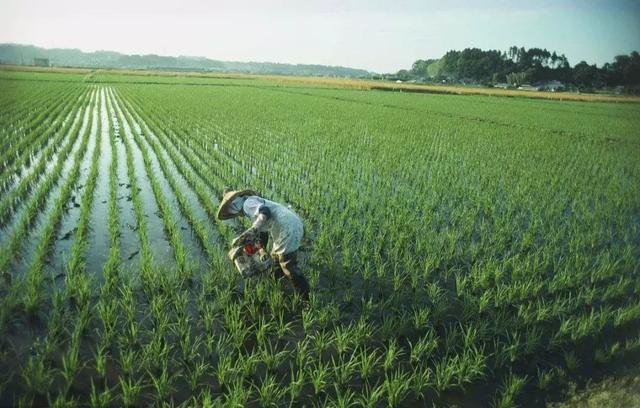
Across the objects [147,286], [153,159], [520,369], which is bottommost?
[520,369]

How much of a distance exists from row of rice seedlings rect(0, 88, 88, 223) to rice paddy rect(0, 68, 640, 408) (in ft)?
0.16

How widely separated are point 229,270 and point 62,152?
20.9ft

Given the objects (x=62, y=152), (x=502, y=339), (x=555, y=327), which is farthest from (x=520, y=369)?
(x=62, y=152)

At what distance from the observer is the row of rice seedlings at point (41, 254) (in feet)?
9.66

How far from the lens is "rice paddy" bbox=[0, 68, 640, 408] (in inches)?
98.7

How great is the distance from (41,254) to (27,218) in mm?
1136

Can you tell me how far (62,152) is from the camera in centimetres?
797

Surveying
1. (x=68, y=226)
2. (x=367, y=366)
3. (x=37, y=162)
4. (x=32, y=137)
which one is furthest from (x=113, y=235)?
(x=32, y=137)

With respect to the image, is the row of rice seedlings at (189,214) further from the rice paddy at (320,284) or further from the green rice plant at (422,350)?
the green rice plant at (422,350)

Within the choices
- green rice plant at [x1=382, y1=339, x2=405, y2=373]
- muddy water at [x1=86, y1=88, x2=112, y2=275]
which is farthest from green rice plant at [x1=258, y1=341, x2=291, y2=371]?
muddy water at [x1=86, y1=88, x2=112, y2=275]

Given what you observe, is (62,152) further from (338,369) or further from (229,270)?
(338,369)

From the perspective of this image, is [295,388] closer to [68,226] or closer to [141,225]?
[141,225]

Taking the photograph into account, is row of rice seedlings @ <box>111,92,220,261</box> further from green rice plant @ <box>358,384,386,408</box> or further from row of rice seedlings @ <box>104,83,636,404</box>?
green rice plant @ <box>358,384,386,408</box>

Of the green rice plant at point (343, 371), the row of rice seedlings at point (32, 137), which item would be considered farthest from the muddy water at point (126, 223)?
the green rice plant at point (343, 371)
